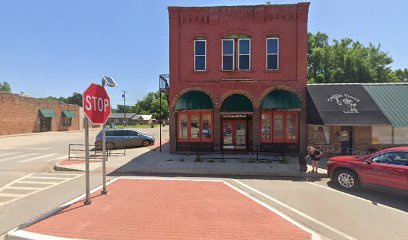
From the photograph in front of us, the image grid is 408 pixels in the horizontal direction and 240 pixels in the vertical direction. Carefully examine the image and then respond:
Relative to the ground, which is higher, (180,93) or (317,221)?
(180,93)

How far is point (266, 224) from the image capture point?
208 inches

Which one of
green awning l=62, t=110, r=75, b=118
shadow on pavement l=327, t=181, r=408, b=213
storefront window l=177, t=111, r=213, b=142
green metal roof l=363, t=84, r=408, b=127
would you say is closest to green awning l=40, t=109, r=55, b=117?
green awning l=62, t=110, r=75, b=118

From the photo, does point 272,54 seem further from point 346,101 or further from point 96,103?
point 96,103

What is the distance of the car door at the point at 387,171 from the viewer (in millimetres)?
6862

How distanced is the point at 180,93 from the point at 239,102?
3908 millimetres

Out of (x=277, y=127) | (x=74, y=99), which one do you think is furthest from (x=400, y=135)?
(x=74, y=99)

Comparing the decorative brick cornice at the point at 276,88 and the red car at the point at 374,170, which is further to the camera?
the decorative brick cornice at the point at 276,88

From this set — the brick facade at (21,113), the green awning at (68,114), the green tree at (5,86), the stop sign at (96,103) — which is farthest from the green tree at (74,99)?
the stop sign at (96,103)

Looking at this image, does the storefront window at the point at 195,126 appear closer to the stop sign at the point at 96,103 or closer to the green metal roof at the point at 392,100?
the stop sign at the point at 96,103

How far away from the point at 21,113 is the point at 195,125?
34.6 metres

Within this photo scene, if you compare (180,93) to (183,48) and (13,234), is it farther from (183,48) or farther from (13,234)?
(13,234)

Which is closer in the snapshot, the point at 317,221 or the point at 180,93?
the point at 317,221

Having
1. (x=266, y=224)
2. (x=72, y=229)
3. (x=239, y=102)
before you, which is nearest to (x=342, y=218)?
(x=266, y=224)

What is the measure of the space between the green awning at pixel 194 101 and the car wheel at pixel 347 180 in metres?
8.05
